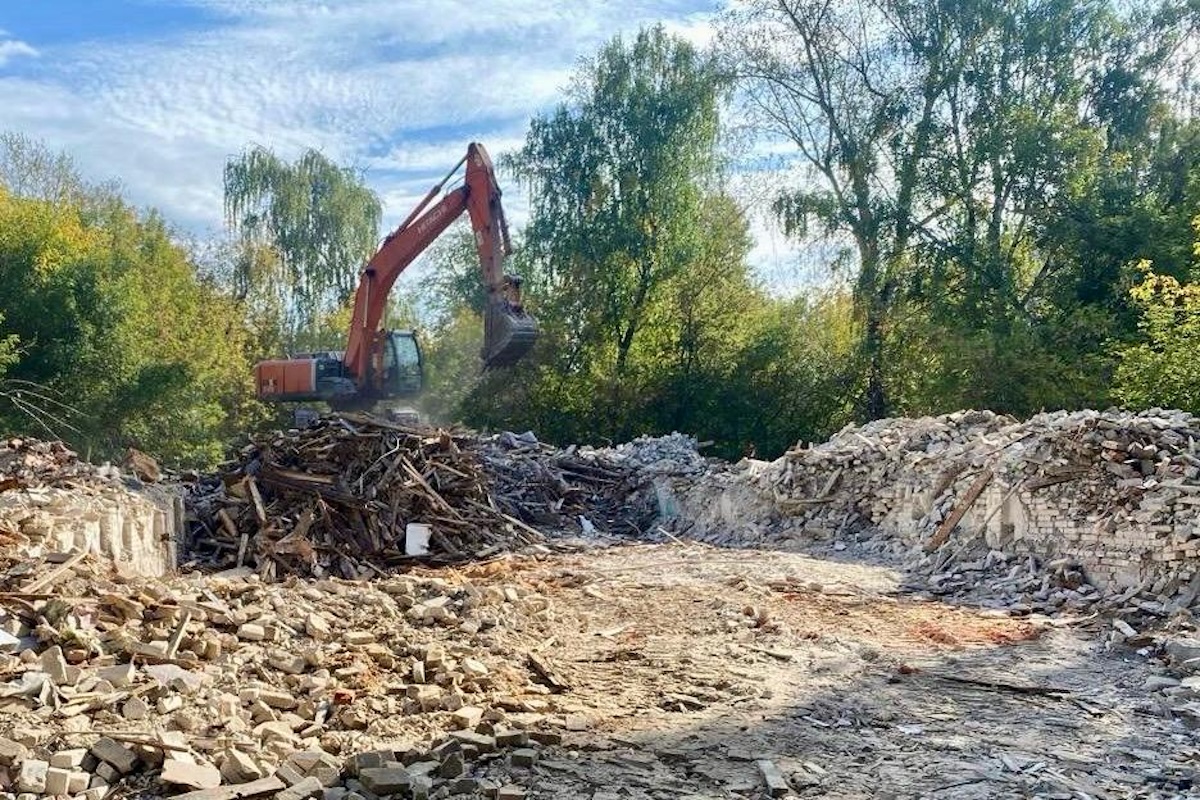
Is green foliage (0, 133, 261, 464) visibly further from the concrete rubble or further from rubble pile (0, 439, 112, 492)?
the concrete rubble

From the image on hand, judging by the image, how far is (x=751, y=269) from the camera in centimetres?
2639

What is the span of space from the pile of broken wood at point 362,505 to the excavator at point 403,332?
2.02m

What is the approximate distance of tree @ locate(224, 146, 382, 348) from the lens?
3166 cm

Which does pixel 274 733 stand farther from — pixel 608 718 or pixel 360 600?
pixel 360 600

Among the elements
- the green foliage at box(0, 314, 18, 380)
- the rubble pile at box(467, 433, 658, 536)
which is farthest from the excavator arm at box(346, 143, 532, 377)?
the green foliage at box(0, 314, 18, 380)

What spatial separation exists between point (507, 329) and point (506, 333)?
0.06m

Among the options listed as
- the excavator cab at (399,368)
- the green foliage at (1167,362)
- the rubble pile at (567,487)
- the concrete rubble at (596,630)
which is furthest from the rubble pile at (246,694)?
the excavator cab at (399,368)

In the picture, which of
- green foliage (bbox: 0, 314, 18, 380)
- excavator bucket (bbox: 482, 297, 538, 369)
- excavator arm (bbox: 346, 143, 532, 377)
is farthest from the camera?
green foliage (bbox: 0, 314, 18, 380)

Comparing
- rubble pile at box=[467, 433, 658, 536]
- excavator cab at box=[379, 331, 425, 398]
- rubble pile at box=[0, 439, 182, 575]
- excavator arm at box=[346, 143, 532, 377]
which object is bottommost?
rubble pile at box=[467, 433, 658, 536]

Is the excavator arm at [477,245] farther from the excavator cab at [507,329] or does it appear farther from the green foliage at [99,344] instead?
the green foliage at [99,344]

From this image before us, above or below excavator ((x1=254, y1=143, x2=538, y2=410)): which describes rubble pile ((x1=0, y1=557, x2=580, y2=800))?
below

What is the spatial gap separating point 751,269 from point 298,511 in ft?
55.8

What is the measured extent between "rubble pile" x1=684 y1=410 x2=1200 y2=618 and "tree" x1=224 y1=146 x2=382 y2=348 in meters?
22.4

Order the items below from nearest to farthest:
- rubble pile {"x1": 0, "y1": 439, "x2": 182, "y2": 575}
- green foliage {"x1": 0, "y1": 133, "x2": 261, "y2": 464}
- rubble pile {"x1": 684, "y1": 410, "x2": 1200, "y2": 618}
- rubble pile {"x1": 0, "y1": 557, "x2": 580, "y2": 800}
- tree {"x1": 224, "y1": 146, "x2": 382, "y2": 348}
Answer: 1. rubble pile {"x1": 0, "y1": 557, "x2": 580, "y2": 800}
2. rubble pile {"x1": 0, "y1": 439, "x2": 182, "y2": 575}
3. rubble pile {"x1": 684, "y1": 410, "x2": 1200, "y2": 618}
4. green foliage {"x1": 0, "y1": 133, "x2": 261, "y2": 464}
5. tree {"x1": 224, "y1": 146, "x2": 382, "y2": 348}
